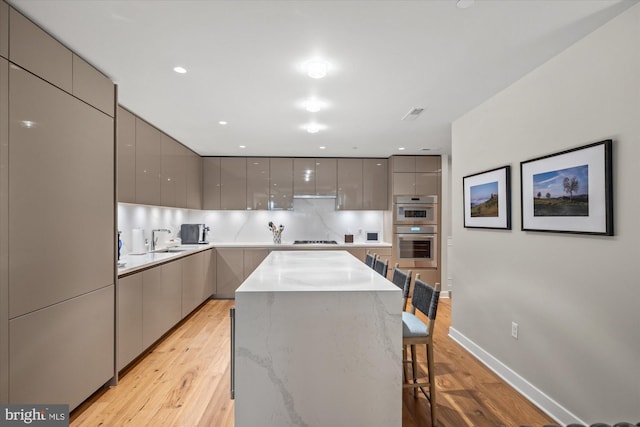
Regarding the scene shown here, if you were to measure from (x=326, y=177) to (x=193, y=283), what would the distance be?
2.74 m

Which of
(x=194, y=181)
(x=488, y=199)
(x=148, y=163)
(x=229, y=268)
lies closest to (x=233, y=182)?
(x=194, y=181)

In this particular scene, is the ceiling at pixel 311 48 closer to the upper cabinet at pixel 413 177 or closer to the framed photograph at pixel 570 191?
the framed photograph at pixel 570 191

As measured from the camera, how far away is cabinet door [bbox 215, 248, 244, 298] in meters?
5.66

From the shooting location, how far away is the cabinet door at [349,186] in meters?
6.02

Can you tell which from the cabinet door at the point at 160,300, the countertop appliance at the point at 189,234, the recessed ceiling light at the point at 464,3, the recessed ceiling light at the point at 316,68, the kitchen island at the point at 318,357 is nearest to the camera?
the recessed ceiling light at the point at 464,3

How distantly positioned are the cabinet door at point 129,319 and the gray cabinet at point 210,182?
111 inches

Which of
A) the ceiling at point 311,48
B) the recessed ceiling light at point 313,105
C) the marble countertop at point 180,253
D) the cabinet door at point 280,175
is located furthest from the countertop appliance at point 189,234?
the recessed ceiling light at point 313,105

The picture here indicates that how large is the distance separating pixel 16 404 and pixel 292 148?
13.8 feet

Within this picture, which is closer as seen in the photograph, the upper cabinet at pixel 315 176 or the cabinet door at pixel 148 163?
the cabinet door at pixel 148 163

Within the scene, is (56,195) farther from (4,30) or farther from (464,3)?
(464,3)

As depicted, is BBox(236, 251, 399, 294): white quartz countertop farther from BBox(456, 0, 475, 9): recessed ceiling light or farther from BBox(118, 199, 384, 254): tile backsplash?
BBox(118, 199, 384, 254): tile backsplash

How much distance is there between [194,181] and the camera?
5.51m

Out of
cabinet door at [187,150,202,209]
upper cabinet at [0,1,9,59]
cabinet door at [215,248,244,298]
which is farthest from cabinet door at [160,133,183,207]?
upper cabinet at [0,1,9,59]

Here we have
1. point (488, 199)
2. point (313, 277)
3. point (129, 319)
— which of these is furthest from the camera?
point (488, 199)
